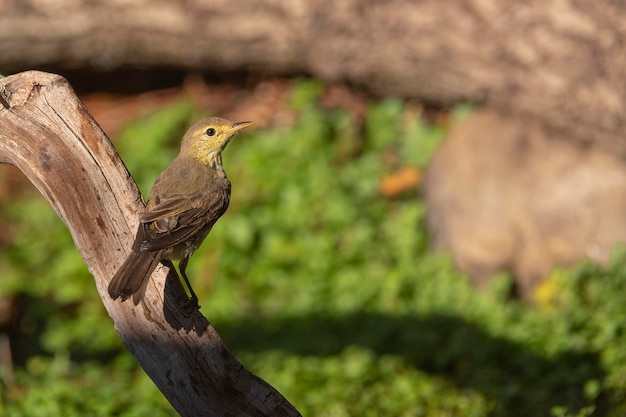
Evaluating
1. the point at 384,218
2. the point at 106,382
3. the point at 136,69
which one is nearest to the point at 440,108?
the point at 384,218

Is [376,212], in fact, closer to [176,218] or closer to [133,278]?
[176,218]

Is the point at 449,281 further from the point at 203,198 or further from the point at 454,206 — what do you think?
the point at 203,198

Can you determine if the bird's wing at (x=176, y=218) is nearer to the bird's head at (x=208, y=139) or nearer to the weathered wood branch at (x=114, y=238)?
the weathered wood branch at (x=114, y=238)

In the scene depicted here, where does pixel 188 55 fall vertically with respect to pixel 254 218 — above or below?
above

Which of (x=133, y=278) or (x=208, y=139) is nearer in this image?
(x=133, y=278)

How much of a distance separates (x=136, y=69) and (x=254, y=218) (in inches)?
104

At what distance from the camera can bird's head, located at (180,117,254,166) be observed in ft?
17.7

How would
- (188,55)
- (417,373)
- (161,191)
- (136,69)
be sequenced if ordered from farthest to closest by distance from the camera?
(136,69) < (188,55) < (417,373) < (161,191)

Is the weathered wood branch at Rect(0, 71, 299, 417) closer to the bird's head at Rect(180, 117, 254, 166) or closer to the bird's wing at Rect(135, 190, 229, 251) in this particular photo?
the bird's wing at Rect(135, 190, 229, 251)

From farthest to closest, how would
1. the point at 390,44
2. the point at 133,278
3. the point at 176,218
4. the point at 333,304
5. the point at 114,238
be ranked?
the point at 390,44 < the point at 333,304 < the point at 176,218 < the point at 114,238 < the point at 133,278

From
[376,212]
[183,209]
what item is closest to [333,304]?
[376,212]

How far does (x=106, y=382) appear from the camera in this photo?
6871 millimetres

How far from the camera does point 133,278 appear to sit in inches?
165

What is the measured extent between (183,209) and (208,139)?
2.30 feet
